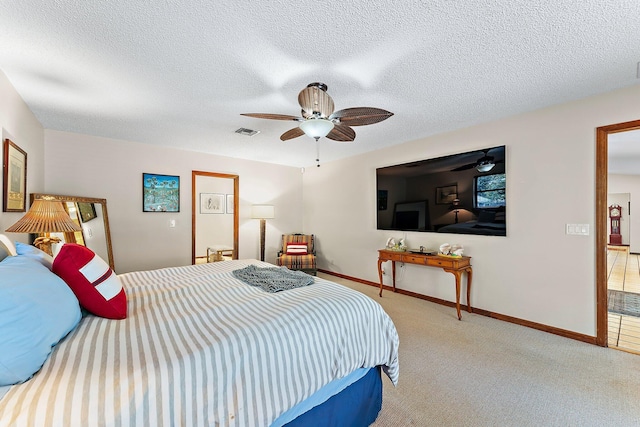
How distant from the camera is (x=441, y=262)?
330 centimetres

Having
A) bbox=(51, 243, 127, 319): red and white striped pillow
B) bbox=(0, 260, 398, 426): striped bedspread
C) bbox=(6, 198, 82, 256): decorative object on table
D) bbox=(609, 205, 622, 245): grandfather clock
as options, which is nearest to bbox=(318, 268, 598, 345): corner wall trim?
bbox=(0, 260, 398, 426): striped bedspread

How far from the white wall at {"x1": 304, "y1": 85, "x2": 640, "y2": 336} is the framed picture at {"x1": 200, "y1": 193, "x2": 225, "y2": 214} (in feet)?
15.3

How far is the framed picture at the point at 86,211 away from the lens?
139 inches

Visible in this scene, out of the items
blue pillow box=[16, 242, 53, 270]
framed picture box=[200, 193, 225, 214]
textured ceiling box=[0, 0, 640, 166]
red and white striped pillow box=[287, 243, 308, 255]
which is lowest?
red and white striped pillow box=[287, 243, 308, 255]

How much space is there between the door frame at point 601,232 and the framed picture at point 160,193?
5.39 meters

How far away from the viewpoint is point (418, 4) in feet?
4.74

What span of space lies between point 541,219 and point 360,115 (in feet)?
7.77

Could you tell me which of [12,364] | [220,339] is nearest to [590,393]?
[220,339]

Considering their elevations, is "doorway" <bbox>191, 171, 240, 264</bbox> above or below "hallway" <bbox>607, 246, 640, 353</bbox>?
above

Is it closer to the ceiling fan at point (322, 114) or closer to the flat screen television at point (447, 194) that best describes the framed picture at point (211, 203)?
the flat screen television at point (447, 194)

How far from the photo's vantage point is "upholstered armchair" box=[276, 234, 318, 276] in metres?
4.85

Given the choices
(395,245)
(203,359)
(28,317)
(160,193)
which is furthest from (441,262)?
(160,193)

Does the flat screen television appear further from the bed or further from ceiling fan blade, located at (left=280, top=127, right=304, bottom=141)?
the bed

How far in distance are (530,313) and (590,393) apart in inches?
46.0
